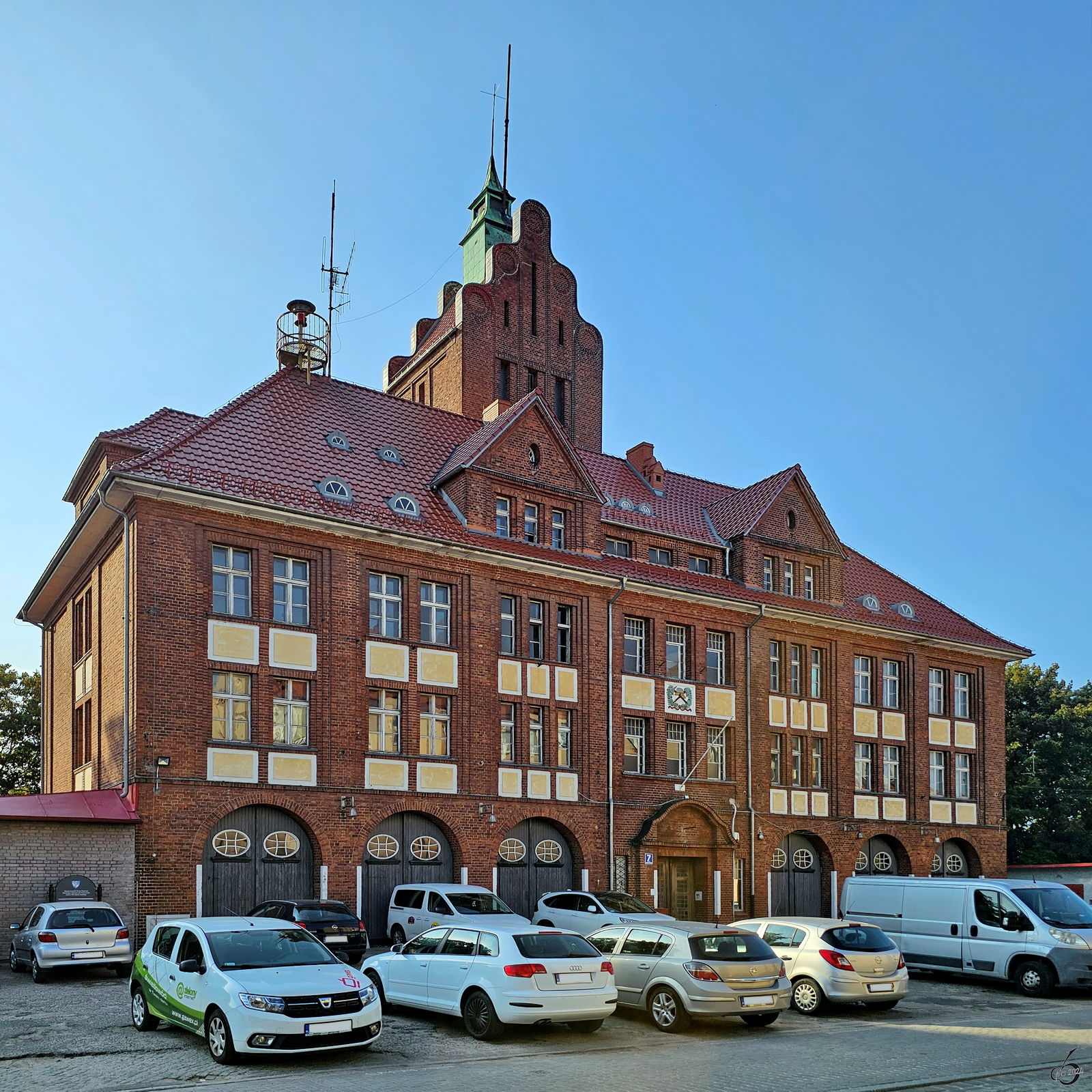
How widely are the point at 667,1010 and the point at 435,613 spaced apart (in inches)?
640

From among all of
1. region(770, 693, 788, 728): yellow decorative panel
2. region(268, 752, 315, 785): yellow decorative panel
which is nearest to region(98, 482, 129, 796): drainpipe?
region(268, 752, 315, 785): yellow decorative panel

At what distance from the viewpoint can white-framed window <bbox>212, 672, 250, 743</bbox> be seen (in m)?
28.8

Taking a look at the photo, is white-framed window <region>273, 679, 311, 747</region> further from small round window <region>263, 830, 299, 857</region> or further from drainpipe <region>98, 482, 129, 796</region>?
drainpipe <region>98, 482, 129, 796</region>

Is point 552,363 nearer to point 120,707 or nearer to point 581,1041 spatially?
point 120,707

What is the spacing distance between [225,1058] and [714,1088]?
540 centimetres

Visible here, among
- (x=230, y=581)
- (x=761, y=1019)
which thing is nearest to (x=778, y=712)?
(x=230, y=581)

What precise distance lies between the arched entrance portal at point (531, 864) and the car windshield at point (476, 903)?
5.58m

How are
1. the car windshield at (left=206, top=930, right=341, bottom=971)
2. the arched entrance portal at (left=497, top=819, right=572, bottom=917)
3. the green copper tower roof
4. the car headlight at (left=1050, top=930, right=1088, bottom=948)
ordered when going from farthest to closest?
the green copper tower roof, the arched entrance portal at (left=497, top=819, right=572, bottom=917), the car headlight at (left=1050, top=930, right=1088, bottom=948), the car windshield at (left=206, top=930, right=341, bottom=971)

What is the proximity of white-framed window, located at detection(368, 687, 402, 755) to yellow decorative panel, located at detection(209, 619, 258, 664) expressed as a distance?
3274mm

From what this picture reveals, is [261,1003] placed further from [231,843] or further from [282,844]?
[282,844]

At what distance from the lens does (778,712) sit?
39.3 metres

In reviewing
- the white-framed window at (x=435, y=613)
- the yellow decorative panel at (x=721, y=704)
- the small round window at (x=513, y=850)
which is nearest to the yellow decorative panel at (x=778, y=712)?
the yellow decorative panel at (x=721, y=704)

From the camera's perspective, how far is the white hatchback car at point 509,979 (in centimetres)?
1641

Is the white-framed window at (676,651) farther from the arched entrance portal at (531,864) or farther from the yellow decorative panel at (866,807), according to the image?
the yellow decorative panel at (866,807)
